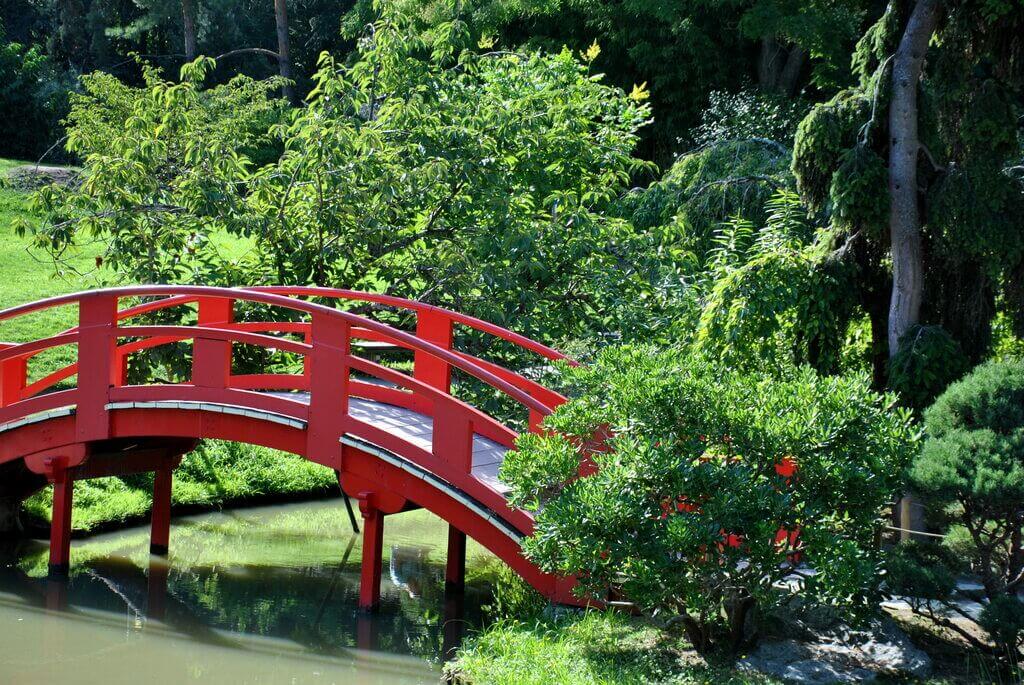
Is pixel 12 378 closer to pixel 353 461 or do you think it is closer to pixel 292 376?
pixel 292 376

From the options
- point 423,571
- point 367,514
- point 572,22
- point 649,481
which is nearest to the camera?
point 649,481

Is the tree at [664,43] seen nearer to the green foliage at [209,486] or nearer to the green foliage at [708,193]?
the green foliage at [708,193]

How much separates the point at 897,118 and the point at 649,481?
417cm

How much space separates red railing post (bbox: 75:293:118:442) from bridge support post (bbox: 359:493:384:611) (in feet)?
7.77

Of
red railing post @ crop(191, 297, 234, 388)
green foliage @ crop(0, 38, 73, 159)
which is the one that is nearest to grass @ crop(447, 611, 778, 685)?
red railing post @ crop(191, 297, 234, 388)

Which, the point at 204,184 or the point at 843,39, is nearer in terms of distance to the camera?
the point at 204,184

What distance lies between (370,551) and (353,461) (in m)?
0.75

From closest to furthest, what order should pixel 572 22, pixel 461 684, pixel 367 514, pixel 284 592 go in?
pixel 461 684 < pixel 367 514 < pixel 284 592 < pixel 572 22

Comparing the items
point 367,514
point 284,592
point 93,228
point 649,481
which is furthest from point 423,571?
point 649,481

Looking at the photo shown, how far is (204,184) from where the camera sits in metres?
10.9

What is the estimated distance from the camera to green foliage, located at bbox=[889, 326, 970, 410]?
8.20m

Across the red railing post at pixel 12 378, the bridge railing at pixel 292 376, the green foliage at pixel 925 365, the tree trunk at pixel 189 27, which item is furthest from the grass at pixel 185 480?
the tree trunk at pixel 189 27

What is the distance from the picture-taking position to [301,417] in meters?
8.60

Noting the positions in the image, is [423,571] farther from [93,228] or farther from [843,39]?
[843,39]
